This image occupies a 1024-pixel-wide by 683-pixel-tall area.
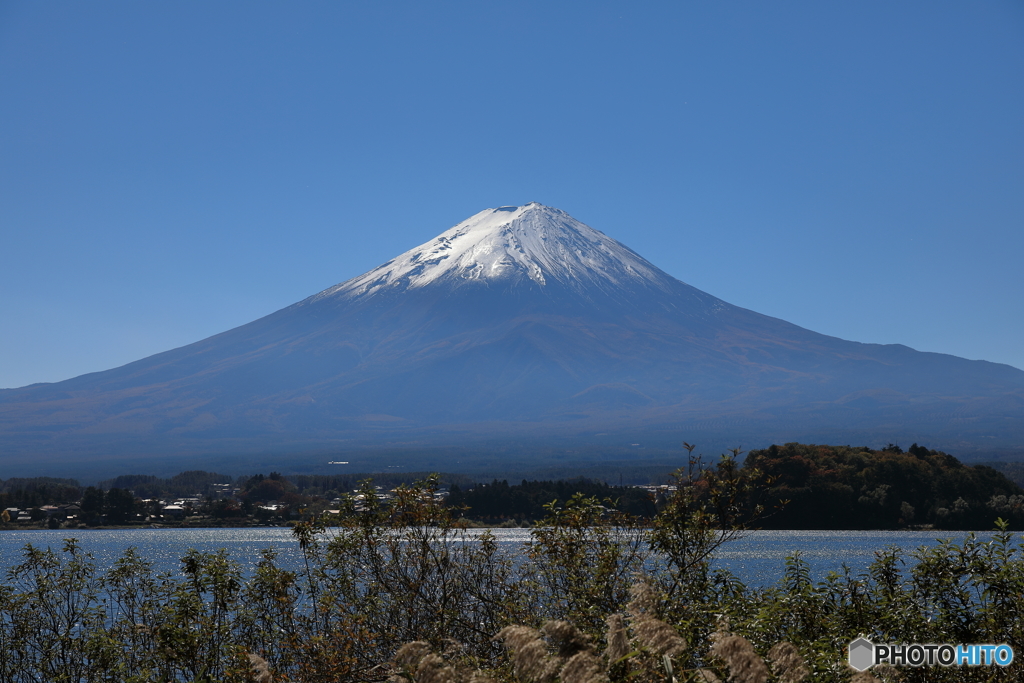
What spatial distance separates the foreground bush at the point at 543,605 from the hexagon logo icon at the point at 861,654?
10cm

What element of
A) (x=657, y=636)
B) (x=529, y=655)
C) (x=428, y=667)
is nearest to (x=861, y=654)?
(x=657, y=636)

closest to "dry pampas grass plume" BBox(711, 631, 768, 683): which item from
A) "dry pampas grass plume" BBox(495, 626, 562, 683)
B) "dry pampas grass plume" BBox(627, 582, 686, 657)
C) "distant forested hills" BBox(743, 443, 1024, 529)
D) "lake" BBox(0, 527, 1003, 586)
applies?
"dry pampas grass plume" BBox(627, 582, 686, 657)

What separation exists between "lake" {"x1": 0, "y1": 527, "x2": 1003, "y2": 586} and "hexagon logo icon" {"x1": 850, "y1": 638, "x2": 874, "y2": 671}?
746 inches

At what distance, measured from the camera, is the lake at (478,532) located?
3447cm

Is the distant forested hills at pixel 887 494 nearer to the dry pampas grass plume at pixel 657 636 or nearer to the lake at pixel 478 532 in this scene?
the lake at pixel 478 532

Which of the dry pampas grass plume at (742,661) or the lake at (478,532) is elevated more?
the dry pampas grass plume at (742,661)

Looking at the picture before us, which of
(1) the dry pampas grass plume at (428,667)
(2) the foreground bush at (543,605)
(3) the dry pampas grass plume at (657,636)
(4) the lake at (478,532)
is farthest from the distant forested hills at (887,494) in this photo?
(1) the dry pampas grass plume at (428,667)

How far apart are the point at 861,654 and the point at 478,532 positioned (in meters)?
20.8

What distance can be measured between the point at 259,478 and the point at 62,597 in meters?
92.7

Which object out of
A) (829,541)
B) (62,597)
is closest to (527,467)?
(829,541)

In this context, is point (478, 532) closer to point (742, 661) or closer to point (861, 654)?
point (861, 654)

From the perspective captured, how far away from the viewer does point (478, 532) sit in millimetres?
26656

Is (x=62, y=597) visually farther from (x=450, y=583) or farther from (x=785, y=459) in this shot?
(x=785, y=459)

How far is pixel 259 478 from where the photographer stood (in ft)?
341
